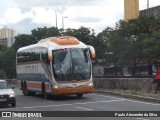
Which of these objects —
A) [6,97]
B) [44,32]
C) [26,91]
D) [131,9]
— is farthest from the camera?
[131,9]

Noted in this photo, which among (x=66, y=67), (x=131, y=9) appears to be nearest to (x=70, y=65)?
(x=66, y=67)

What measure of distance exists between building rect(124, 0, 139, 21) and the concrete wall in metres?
57.0

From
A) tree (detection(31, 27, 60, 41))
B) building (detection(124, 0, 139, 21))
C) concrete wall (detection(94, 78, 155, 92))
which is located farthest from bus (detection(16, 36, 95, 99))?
building (detection(124, 0, 139, 21))

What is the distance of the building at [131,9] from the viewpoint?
94.6 m

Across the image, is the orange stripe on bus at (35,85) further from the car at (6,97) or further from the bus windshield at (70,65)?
the car at (6,97)

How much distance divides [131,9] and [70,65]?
226ft

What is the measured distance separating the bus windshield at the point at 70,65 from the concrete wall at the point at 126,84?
167 inches

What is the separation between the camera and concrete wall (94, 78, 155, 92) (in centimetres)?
3048

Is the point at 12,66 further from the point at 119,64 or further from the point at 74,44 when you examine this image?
the point at 74,44

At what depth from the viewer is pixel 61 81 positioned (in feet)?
91.7

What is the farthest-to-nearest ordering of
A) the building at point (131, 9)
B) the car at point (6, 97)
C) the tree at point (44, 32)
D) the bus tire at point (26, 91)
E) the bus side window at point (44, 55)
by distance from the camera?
the building at point (131, 9), the tree at point (44, 32), the bus tire at point (26, 91), the bus side window at point (44, 55), the car at point (6, 97)

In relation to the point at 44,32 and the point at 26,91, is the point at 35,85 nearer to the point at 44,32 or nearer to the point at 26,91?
the point at 26,91

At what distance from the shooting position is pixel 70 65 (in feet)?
92.2

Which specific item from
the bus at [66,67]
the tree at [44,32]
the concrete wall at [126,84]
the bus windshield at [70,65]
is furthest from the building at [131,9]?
the bus windshield at [70,65]
